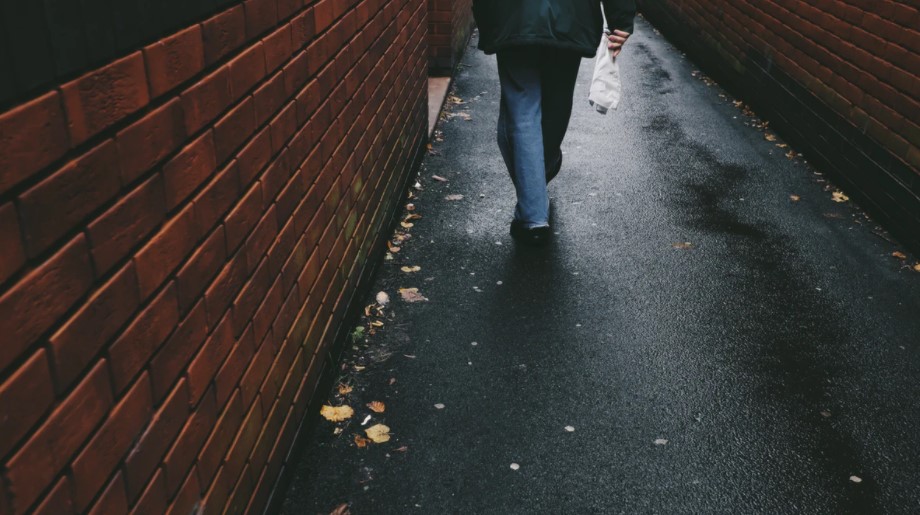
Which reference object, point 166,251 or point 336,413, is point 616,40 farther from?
point 166,251

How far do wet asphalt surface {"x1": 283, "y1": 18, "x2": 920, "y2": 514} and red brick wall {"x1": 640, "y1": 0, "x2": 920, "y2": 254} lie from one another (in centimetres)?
26

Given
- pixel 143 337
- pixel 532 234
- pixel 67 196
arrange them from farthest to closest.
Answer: pixel 532 234, pixel 143 337, pixel 67 196

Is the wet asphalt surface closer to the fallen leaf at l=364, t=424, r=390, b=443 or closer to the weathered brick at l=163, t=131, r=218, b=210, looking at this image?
the fallen leaf at l=364, t=424, r=390, b=443

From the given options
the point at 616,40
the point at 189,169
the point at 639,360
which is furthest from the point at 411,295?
the point at 189,169

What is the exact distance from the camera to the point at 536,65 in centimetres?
448

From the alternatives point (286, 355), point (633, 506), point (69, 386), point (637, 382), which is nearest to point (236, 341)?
point (286, 355)

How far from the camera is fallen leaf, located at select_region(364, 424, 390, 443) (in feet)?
9.80

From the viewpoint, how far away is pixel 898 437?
10.2 feet

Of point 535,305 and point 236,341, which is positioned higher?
point 236,341

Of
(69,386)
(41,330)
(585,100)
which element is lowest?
(585,100)

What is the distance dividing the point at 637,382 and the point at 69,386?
2454 mm

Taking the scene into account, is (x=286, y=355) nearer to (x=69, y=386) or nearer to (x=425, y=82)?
(x=69, y=386)

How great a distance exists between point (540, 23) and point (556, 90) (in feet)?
1.54

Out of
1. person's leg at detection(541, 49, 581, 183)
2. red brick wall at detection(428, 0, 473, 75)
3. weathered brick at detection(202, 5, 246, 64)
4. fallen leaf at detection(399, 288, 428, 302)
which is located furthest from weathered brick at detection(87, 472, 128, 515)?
red brick wall at detection(428, 0, 473, 75)
